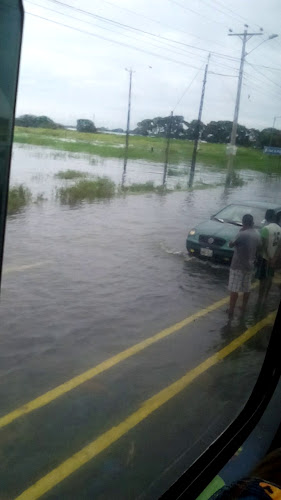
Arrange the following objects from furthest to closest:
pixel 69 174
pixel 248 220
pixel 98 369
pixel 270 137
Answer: pixel 248 220 → pixel 270 137 → pixel 98 369 → pixel 69 174

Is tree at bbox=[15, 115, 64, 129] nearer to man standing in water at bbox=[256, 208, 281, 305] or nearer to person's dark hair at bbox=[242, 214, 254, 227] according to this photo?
person's dark hair at bbox=[242, 214, 254, 227]

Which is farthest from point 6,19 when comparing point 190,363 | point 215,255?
point 215,255

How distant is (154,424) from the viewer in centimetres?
164

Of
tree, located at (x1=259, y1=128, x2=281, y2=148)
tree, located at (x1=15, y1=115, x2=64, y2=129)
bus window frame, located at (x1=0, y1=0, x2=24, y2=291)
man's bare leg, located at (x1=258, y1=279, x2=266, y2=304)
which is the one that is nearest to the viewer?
bus window frame, located at (x1=0, y1=0, x2=24, y2=291)

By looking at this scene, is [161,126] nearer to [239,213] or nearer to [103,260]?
[103,260]

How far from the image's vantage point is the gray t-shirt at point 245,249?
2.16 metres

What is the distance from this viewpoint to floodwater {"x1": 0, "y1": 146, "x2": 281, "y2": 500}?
138 cm

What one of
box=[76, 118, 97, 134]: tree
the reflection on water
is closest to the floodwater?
the reflection on water

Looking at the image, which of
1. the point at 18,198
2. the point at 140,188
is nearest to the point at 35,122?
the point at 18,198

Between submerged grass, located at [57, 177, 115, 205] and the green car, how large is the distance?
27.0 inches

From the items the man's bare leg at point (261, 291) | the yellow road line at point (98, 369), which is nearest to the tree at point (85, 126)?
the yellow road line at point (98, 369)

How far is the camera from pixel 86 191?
1.58m

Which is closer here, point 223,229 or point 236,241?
point 236,241

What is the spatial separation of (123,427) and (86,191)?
0.86 m
